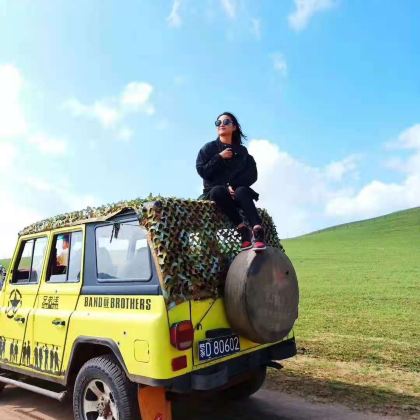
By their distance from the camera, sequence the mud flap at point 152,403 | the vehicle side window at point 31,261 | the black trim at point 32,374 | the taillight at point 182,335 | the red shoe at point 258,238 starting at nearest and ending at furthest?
the taillight at point 182,335 < the mud flap at point 152,403 < the red shoe at point 258,238 < the black trim at point 32,374 < the vehicle side window at point 31,261

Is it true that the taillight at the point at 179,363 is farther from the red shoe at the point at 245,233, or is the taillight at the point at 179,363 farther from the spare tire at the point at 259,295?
the red shoe at the point at 245,233

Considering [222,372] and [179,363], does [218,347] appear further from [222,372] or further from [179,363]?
[179,363]

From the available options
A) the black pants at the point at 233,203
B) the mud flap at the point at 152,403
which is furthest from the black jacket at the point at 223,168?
the mud flap at the point at 152,403

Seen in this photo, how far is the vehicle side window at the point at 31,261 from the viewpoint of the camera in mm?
5562

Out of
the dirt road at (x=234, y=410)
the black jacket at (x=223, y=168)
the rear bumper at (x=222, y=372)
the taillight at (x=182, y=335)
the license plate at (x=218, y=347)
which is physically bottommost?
the dirt road at (x=234, y=410)

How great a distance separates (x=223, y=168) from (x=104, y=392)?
8.38ft

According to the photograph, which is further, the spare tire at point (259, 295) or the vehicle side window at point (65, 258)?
the vehicle side window at point (65, 258)

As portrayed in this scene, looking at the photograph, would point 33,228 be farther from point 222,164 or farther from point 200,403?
point 200,403

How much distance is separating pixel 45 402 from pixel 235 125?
406 centimetres

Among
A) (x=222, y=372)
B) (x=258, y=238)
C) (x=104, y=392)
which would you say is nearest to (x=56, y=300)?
(x=104, y=392)

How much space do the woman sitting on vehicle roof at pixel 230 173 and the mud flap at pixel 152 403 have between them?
160 cm

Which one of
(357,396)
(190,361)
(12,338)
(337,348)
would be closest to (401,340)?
(337,348)

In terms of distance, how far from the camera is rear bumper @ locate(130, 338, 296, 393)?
3900 millimetres

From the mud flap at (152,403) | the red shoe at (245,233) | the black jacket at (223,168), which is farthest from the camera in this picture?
the black jacket at (223,168)
